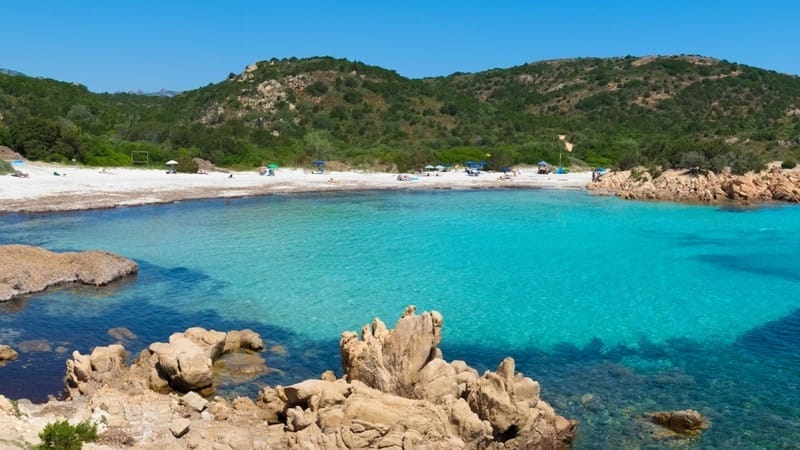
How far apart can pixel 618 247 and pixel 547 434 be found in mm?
21817

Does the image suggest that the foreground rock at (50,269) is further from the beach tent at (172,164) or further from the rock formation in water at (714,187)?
the rock formation in water at (714,187)

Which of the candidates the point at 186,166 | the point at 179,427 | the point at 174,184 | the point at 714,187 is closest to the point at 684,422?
the point at 179,427

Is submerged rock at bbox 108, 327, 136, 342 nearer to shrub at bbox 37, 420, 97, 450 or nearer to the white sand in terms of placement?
shrub at bbox 37, 420, 97, 450

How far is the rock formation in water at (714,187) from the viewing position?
50844mm

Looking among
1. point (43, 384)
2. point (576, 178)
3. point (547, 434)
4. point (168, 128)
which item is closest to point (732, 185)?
point (576, 178)

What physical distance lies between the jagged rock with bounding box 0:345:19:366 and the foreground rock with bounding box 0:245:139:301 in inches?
219

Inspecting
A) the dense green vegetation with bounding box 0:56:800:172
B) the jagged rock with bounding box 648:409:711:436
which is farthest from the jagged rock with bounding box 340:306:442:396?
the dense green vegetation with bounding box 0:56:800:172

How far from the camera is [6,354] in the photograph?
1515 cm

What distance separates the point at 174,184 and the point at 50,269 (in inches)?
1102

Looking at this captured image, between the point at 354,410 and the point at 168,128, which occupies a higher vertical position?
the point at 168,128

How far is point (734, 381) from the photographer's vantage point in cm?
1481

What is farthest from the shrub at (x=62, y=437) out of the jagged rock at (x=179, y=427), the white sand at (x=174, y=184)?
the white sand at (x=174, y=184)

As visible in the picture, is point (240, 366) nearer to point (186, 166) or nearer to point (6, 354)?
point (6, 354)

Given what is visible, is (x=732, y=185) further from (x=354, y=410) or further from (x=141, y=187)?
(x=354, y=410)
